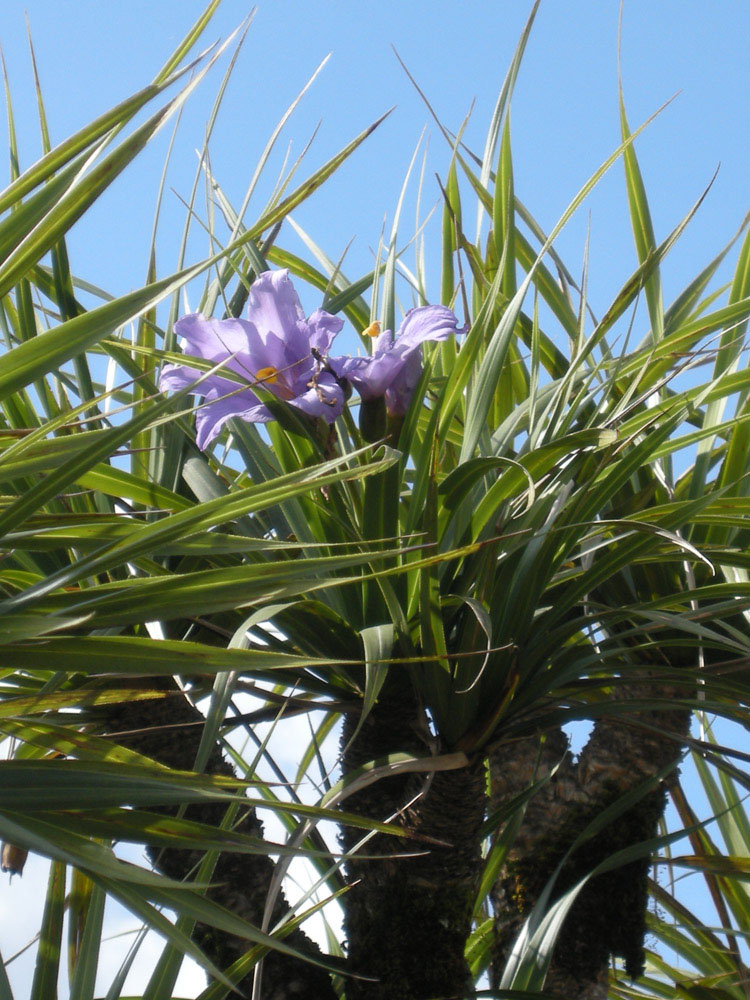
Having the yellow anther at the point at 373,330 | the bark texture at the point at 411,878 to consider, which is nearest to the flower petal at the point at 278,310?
the yellow anther at the point at 373,330

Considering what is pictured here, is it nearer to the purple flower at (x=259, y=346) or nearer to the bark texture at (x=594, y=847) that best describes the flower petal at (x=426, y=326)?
the purple flower at (x=259, y=346)

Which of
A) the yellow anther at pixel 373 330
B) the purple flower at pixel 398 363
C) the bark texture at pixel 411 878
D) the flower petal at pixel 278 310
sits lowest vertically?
the bark texture at pixel 411 878

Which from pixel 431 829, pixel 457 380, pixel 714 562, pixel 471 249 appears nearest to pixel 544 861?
pixel 431 829

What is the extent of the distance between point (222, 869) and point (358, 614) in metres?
0.29

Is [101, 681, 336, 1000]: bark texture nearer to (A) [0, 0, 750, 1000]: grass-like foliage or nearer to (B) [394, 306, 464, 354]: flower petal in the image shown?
(A) [0, 0, 750, 1000]: grass-like foliage

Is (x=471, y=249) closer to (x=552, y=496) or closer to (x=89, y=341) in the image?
(x=552, y=496)

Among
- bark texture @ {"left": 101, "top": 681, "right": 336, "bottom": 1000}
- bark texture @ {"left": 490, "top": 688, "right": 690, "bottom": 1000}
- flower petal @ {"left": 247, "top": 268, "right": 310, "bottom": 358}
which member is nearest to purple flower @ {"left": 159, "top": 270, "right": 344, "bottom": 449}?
flower petal @ {"left": 247, "top": 268, "right": 310, "bottom": 358}

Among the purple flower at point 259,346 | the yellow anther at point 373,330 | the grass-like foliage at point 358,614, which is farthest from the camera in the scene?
the yellow anther at point 373,330

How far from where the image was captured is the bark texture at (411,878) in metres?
0.96

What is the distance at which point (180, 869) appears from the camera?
989 millimetres

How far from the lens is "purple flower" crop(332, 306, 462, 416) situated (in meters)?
0.95

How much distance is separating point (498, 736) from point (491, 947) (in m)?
0.31

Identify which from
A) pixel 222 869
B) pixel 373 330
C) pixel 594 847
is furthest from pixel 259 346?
pixel 594 847

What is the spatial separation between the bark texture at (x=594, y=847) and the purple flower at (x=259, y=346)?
488 mm
